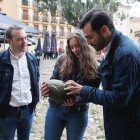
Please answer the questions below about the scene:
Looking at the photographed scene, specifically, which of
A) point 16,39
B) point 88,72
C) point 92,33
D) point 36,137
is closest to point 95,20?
point 92,33

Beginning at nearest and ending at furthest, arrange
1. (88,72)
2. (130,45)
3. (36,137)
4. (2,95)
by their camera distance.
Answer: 1. (130,45)
2. (88,72)
3. (2,95)
4. (36,137)

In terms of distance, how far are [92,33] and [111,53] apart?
0.20m

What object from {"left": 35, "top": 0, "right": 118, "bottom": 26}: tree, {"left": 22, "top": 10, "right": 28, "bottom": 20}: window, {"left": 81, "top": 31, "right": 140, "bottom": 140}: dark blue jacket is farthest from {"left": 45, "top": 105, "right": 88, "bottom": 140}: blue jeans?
{"left": 22, "top": 10, "right": 28, "bottom": 20}: window

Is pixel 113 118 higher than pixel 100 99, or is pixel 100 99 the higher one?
pixel 100 99

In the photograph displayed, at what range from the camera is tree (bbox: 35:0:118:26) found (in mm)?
30469

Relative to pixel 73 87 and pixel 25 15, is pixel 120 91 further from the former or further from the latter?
pixel 25 15

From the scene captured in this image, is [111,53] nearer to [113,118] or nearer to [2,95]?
[113,118]

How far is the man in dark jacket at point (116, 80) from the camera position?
247 centimetres

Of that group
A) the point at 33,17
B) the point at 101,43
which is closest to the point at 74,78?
the point at 101,43

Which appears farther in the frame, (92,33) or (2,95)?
(2,95)

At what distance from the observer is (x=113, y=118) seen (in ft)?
8.75

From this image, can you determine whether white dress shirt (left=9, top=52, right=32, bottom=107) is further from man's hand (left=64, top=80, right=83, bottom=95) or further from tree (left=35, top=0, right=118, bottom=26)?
tree (left=35, top=0, right=118, bottom=26)

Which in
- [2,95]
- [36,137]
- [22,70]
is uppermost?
[22,70]

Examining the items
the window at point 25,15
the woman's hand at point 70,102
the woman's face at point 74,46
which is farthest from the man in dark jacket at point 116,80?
the window at point 25,15
